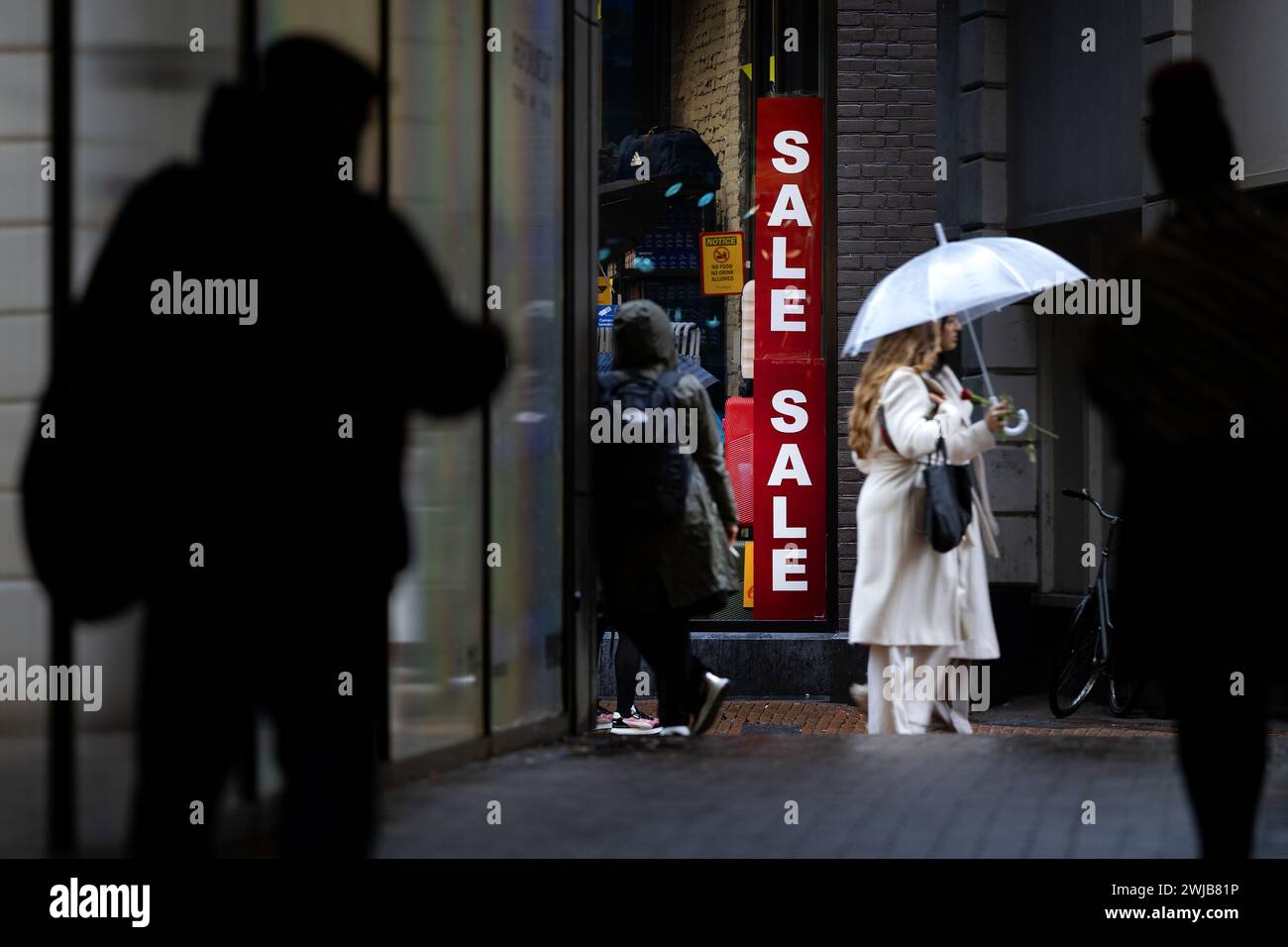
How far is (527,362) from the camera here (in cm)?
732

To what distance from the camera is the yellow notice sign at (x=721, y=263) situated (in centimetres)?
1255

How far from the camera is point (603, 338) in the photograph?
40.9 ft

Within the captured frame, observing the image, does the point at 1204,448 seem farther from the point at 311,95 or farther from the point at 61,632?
the point at 61,632

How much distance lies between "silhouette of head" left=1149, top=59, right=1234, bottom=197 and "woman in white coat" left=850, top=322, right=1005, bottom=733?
319cm

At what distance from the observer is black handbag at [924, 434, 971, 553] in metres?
7.35

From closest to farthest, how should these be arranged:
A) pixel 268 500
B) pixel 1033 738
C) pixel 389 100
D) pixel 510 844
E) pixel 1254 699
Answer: pixel 268 500, pixel 1254 699, pixel 510 844, pixel 389 100, pixel 1033 738

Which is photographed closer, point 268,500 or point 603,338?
point 268,500

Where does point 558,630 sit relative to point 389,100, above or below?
below

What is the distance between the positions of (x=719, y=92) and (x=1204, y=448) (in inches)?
354

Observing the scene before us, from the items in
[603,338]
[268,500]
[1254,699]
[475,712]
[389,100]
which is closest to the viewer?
[268,500]

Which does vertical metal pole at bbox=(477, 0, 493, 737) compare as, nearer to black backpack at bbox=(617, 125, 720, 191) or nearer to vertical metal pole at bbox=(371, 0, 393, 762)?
vertical metal pole at bbox=(371, 0, 393, 762)
